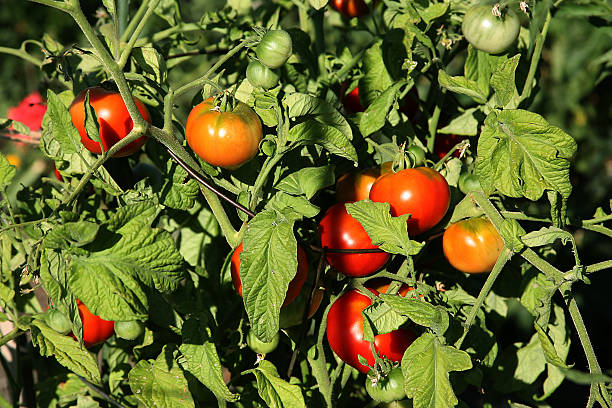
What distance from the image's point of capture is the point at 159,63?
669mm

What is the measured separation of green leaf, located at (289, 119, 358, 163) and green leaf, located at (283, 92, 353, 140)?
0.01 meters

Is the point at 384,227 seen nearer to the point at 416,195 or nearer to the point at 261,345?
the point at 416,195

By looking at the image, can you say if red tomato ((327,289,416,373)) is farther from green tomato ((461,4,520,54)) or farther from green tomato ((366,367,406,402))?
green tomato ((461,4,520,54))

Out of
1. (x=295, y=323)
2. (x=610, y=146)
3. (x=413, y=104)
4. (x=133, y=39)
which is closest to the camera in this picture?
(x=133, y=39)

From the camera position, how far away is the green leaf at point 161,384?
608 millimetres

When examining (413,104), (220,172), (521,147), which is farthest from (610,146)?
(220,172)

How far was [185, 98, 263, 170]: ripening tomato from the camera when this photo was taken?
0.59 metres

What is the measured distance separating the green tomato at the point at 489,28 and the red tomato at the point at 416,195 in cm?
16

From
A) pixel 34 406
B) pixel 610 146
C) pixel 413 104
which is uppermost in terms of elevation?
pixel 413 104

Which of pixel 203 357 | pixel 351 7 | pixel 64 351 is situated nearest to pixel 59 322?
pixel 64 351

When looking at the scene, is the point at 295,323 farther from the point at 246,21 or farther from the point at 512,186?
the point at 246,21

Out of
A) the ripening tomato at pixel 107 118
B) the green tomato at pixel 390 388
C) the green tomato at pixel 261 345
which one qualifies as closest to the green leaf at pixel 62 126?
the ripening tomato at pixel 107 118

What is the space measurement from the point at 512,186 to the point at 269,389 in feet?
1.09

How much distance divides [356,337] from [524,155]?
0.26m
